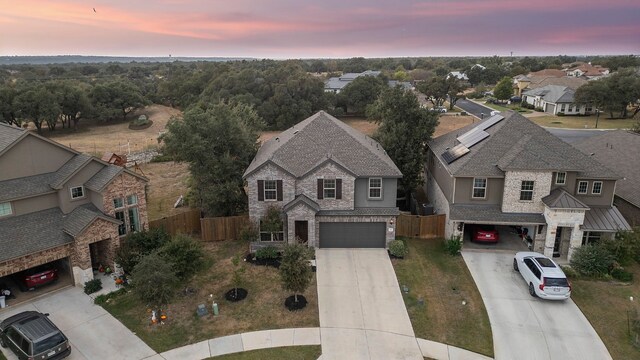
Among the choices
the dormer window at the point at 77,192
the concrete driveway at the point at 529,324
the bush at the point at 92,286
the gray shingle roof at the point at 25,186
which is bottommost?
the concrete driveway at the point at 529,324

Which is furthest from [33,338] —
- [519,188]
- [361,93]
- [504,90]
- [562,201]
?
[504,90]

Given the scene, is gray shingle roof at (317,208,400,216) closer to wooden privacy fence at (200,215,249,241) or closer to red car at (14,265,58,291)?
wooden privacy fence at (200,215,249,241)

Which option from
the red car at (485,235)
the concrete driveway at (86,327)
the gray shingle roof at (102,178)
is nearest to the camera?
the concrete driveway at (86,327)

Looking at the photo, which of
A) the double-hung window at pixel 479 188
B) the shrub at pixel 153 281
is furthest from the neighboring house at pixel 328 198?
the shrub at pixel 153 281

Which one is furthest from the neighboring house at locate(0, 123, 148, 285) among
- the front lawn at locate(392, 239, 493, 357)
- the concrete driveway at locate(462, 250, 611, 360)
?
the concrete driveway at locate(462, 250, 611, 360)

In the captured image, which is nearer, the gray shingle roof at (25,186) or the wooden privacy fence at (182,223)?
the gray shingle roof at (25,186)

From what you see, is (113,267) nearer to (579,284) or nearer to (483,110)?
(579,284)

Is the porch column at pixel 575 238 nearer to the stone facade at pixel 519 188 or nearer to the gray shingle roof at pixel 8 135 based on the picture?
the stone facade at pixel 519 188
